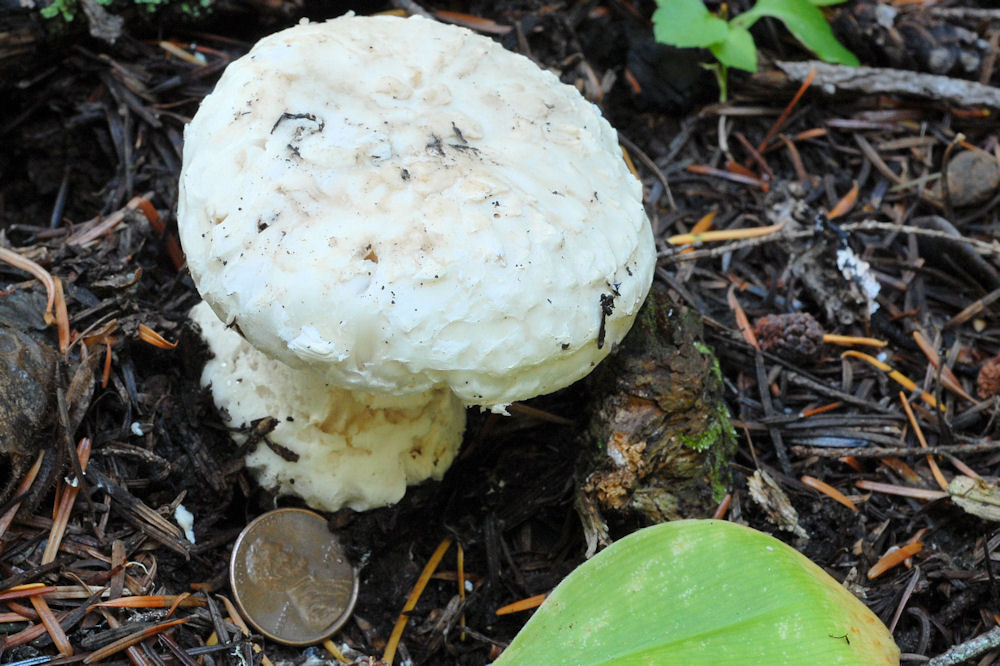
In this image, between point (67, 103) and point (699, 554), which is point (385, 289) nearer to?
point (699, 554)

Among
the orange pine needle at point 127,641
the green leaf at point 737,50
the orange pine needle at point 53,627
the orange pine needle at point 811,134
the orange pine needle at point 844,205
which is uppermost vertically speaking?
the green leaf at point 737,50

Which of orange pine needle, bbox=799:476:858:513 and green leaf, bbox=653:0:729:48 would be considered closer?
orange pine needle, bbox=799:476:858:513

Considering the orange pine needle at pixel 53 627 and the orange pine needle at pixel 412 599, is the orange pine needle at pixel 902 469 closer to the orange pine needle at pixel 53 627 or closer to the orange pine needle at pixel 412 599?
the orange pine needle at pixel 412 599

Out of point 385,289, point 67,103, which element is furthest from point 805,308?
point 67,103

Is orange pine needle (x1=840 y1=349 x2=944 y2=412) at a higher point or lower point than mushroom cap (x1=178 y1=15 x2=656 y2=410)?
lower

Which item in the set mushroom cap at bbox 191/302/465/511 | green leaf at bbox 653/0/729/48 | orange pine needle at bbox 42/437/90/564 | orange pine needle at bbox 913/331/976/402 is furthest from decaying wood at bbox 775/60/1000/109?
orange pine needle at bbox 42/437/90/564

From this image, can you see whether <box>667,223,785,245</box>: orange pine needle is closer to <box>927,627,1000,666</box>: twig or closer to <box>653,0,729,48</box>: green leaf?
<box>653,0,729,48</box>: green leaf

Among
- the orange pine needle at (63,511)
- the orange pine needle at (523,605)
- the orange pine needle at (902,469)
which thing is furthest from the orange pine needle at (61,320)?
the orange pine needle at (902,469)
